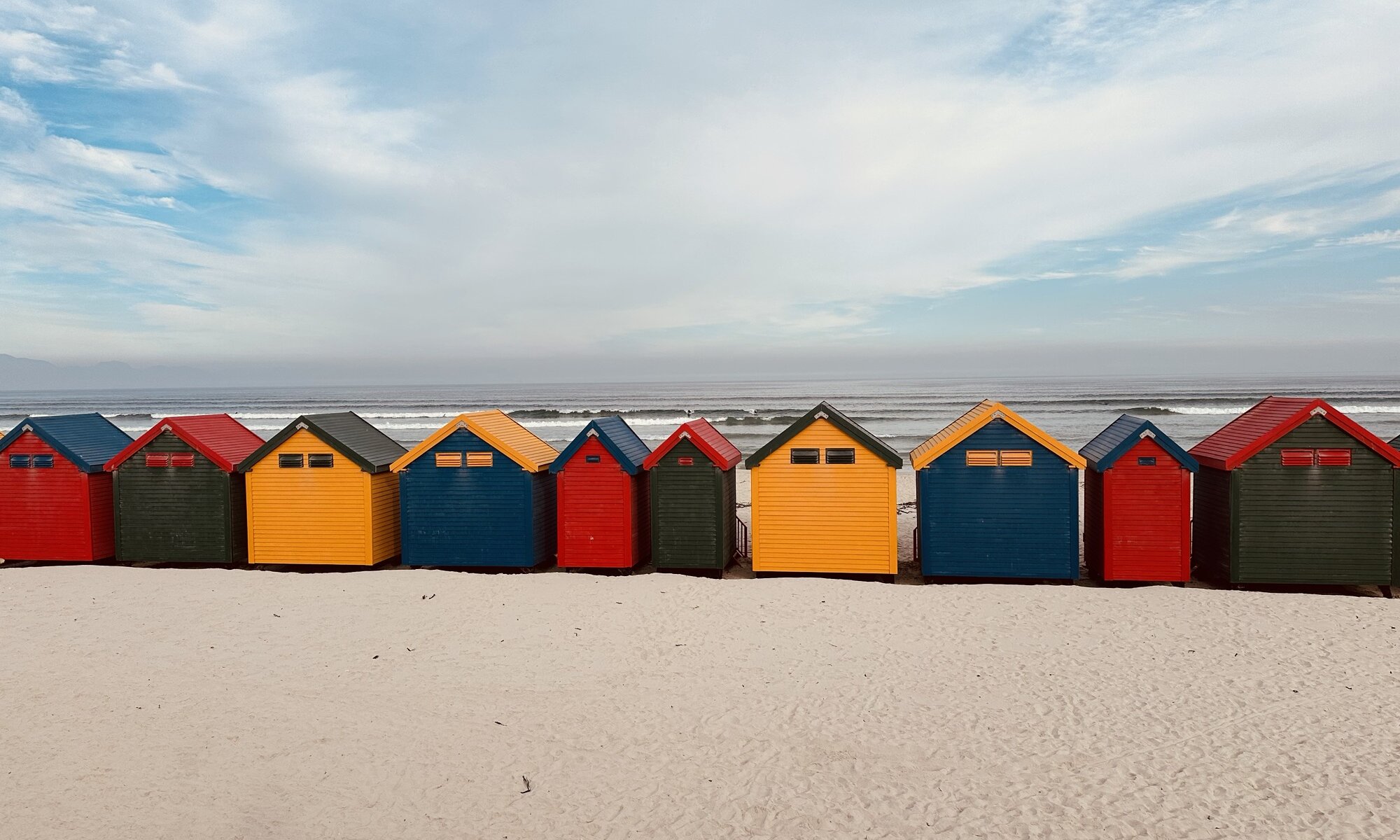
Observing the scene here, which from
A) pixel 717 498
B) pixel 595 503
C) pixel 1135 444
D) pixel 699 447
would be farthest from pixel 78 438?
pixel 1135 444

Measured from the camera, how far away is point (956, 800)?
7.66 metres

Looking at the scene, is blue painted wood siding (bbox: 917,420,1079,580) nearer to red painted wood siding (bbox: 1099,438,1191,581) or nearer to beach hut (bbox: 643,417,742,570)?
red painted wood siding (bbox: 1099,438,1191,581)

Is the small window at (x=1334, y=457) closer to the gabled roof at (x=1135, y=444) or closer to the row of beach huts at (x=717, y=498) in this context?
the row of beach huts at (x=717, y=498)

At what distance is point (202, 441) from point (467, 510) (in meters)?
5.90

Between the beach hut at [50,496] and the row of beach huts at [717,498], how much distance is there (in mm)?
45

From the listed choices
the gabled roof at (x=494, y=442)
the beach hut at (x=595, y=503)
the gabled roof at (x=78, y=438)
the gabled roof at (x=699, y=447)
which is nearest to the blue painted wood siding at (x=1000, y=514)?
the gabled roof at (x=699, y=447)

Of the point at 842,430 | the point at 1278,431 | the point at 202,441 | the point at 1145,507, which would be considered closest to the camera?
the point at 1278,431

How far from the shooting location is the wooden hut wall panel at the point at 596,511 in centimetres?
1611

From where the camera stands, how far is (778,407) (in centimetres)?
9094

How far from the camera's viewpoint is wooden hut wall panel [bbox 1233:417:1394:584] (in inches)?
557

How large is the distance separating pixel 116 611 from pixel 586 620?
8.14m

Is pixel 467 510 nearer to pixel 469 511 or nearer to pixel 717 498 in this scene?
pixel 469 511

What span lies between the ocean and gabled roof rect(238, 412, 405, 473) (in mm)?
28646

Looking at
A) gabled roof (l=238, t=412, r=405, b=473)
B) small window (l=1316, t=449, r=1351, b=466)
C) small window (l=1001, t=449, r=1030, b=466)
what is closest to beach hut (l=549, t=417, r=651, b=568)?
gabled roof (l=238, t=412, r=405, b=473)
